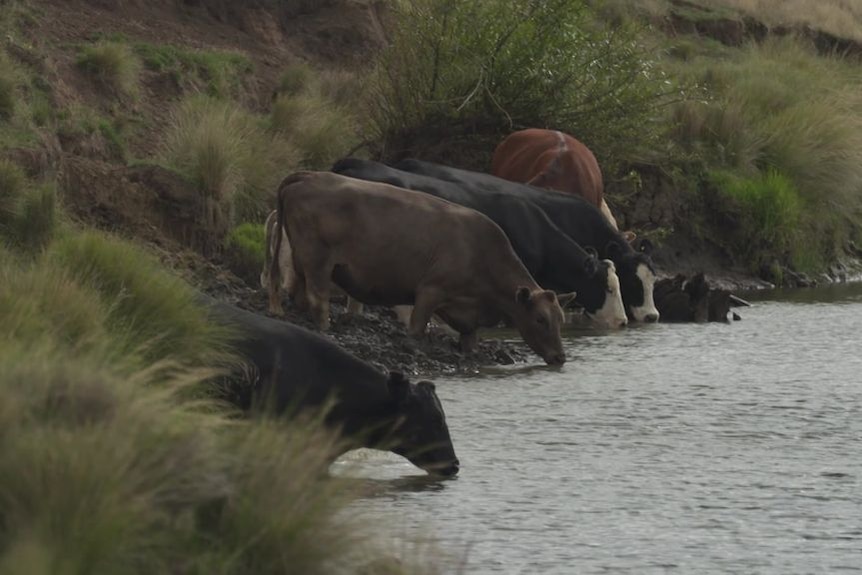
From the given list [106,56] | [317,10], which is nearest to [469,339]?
[106,56]

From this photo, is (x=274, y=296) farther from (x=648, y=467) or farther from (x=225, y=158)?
(x=648, y=467)

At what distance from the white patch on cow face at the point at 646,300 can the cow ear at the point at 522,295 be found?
10.3ft

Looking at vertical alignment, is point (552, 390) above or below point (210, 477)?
below

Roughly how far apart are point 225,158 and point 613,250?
142 inches

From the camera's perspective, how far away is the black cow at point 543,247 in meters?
17.6

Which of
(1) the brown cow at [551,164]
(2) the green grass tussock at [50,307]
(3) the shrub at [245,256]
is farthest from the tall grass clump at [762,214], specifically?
(2) the green grass tussock at [50,307]

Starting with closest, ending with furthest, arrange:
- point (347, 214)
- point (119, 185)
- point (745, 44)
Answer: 1. point (347, 214)
2. point (119, 185)
3. point (745, 44)

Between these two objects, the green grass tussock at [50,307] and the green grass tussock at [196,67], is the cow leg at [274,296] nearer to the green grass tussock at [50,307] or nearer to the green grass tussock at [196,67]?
the green grass tussock at [50,307]

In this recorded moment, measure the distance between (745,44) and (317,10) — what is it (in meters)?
10.2

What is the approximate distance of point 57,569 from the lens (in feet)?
18.1

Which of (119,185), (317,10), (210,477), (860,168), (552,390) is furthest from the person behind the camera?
(317,10)

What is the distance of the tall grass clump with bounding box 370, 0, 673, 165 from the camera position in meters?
21.7

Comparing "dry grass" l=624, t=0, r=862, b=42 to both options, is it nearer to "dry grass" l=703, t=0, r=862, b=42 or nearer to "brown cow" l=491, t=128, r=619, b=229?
"dry grass" l=703, t=0, r=862, b=42

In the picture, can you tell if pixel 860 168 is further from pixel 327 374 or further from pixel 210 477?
pixel 210 477
